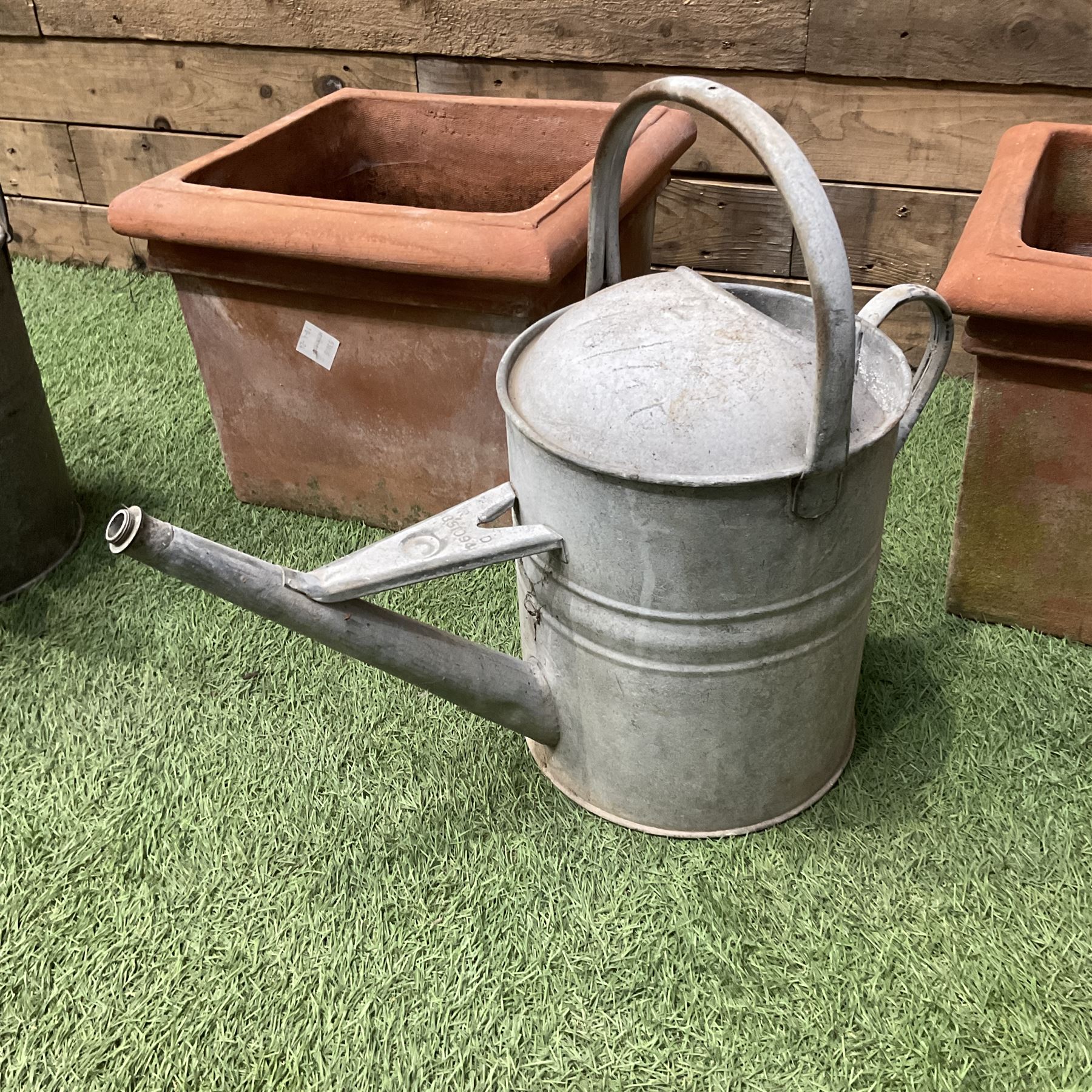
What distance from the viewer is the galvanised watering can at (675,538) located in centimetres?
101

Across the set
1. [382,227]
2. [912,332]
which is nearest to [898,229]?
[912,332]

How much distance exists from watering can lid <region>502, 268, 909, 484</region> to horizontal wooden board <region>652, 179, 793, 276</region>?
1.23 metres

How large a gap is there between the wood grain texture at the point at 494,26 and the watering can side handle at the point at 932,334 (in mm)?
1135

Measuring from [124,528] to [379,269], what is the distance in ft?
2.51

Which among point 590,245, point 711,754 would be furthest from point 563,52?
point 711,754

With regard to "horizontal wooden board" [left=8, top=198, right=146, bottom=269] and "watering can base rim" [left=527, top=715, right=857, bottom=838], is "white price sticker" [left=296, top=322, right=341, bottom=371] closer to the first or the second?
"watering can base rim" [left=527, top=715, right=857, bottom=838]

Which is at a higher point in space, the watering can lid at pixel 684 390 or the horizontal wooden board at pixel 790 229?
the watering can lid at pixel 684 390

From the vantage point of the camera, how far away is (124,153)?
2.80 meters

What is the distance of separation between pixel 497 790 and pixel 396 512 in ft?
2.20

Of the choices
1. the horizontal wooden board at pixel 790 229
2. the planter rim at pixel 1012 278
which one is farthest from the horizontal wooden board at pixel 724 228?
the planter rim at pixel 1012 278

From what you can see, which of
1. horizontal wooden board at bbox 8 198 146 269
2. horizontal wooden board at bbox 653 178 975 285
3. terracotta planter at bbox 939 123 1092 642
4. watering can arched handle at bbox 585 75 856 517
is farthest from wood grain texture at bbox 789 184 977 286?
horizontal wooden board at bbox 8 198 146 269

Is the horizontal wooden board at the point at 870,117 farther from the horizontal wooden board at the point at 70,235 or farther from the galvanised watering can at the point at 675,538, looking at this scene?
the horizontal wooden board at the point at 70,235

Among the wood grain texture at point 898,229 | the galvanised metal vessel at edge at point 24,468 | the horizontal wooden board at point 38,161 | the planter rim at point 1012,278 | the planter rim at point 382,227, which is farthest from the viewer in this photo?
the horizontal wooden board at point 38,161

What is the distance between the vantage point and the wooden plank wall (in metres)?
2.00
